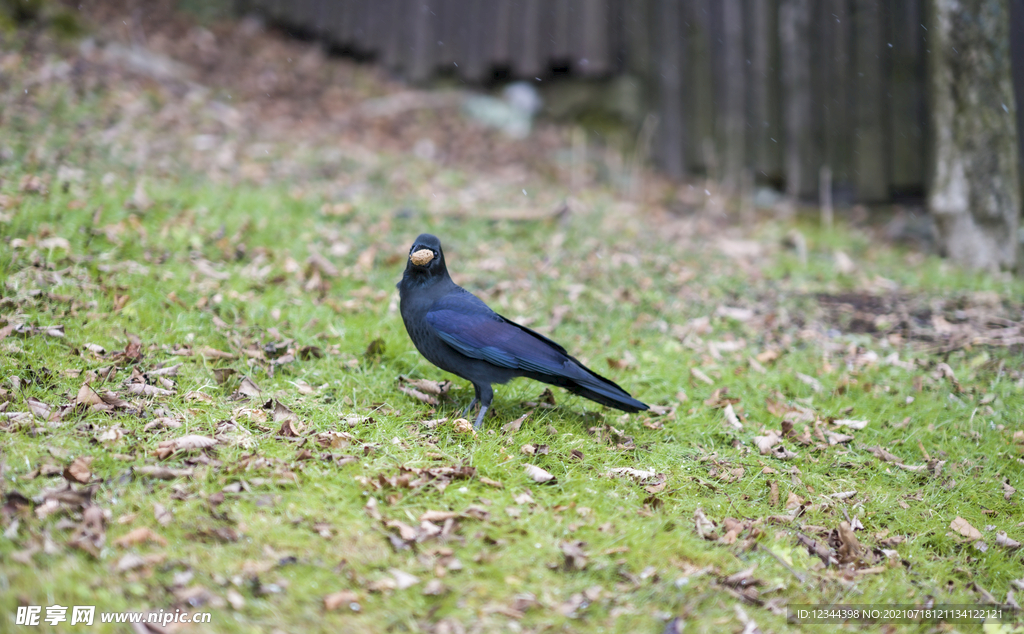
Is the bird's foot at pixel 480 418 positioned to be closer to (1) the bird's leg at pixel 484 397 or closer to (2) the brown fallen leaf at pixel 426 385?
(1) the bird's leg at pixel 484 397

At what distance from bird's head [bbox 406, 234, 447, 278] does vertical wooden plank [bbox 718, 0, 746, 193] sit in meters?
6.23

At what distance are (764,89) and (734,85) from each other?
14.6 inches

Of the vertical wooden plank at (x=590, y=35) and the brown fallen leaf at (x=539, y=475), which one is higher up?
the vertical wooden plank at (x=590, y=35)

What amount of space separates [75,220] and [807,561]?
524 centimetres

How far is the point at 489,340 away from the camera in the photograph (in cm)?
389

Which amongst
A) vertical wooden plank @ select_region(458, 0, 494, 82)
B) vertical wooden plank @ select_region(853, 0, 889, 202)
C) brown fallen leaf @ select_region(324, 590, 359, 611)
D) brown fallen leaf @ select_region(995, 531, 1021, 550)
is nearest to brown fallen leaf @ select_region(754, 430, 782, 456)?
brown fallen leaf @ select_region(995, 531, 1021, 550)

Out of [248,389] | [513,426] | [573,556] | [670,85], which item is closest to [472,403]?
[513,426]

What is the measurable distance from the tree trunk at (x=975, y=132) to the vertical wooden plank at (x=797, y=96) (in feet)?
5.39

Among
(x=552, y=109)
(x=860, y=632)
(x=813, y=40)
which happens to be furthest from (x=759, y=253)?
(x=860, y=632)

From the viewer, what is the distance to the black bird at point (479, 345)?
3879 mm

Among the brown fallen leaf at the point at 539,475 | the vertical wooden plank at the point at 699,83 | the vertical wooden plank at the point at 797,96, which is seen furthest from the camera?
the vertical wooden plank at the point at 699,83

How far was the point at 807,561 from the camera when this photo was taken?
3.20m

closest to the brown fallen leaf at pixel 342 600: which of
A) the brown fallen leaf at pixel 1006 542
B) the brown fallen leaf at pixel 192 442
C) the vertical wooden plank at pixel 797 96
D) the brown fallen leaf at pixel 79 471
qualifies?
the brown fallen leaf at pixel 192 442

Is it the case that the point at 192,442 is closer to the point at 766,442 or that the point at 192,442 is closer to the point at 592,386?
the point at 592,386
